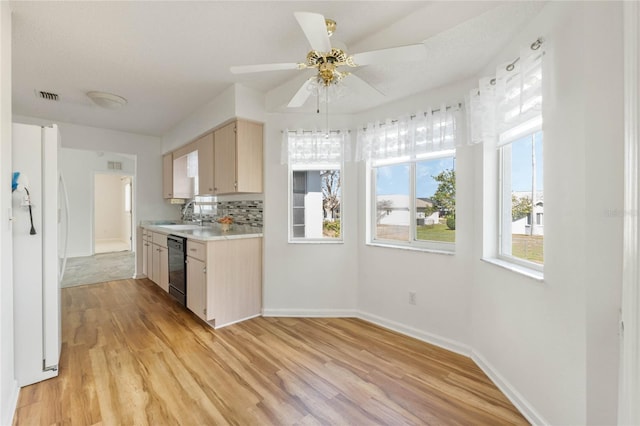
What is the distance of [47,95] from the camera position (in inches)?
119

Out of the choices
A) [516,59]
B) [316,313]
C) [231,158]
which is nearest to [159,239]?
[231,158]

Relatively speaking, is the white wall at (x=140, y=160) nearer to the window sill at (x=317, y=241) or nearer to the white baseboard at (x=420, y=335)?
the window sill at (x=317, y=241)

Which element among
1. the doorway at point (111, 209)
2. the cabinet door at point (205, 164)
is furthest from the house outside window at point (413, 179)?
the doorway at point (111, 209)

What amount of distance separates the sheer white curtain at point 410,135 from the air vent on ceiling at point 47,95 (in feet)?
11.4

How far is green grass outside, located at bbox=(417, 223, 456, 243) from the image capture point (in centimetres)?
243

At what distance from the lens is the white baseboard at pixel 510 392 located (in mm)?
1522

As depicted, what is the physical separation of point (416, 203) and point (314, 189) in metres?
1.15

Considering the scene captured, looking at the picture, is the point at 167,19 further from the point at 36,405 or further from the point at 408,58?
the point at 36,405

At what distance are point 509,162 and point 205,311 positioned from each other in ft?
9.85

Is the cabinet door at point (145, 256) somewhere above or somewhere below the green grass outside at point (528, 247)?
below

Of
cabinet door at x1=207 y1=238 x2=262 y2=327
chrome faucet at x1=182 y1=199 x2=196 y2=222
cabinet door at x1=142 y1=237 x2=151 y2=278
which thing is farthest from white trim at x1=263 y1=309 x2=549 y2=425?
chrome faucet at x1=182 y1=199 x2=196 y2=222

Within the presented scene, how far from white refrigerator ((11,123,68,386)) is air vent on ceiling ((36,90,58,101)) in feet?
5.47

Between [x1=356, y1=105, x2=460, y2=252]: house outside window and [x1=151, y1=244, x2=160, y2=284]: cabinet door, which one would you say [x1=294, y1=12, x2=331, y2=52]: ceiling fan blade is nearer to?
[x1=356, y1=105, x2=460, y2=252]: house outside window

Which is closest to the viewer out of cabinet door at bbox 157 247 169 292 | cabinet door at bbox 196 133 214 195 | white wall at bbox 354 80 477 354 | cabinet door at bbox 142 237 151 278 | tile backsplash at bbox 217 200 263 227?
white wall at bbox 354 80 477 354
